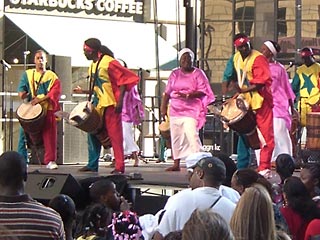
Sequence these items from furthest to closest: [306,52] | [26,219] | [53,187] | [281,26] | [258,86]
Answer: [281,26] → [306,52] → [258,86] → [53,187] → [26,219]

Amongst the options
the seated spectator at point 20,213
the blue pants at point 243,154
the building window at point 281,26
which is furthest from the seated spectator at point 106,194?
the building window at point 281,26

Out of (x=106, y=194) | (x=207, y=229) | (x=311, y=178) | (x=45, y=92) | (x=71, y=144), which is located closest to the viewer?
(x=207, y=229)

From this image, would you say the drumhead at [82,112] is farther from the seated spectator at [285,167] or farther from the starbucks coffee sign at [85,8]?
the starbucks coffee sign at [85,8]

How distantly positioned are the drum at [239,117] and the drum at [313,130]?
206cm

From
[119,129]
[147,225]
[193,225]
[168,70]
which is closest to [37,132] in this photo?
[119,129]

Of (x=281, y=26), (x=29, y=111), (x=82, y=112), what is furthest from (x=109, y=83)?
(x=281, y=26)

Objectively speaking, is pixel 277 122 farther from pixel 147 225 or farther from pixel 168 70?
pixel 168 70

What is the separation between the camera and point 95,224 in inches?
202

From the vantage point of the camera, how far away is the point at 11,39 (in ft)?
64.0

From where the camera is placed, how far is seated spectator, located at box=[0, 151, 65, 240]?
167 inches

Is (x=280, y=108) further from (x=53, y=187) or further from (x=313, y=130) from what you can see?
(x=53, y=187)

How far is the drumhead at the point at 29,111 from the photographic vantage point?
34.9 ft

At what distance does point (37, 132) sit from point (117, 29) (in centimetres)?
1063

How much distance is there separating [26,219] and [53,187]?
285 cm
